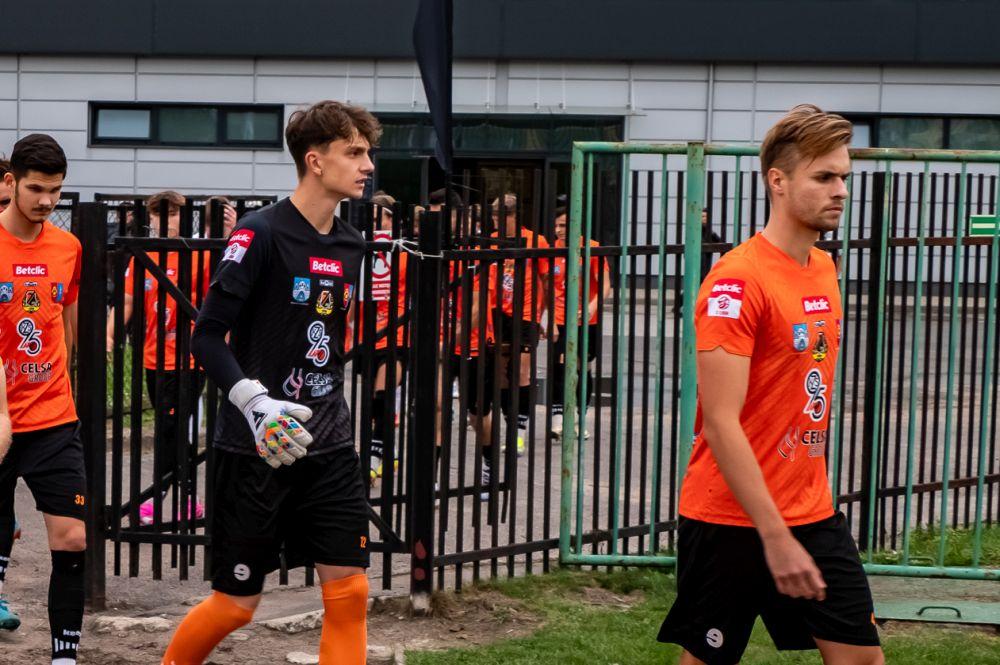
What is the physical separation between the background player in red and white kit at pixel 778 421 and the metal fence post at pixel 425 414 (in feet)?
7.96

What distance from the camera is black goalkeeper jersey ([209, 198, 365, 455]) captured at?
14.7ft

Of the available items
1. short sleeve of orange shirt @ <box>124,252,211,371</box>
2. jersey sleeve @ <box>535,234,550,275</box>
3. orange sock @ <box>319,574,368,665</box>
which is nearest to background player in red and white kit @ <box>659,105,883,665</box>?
orange sock @ <box>319,574,368,665</box>

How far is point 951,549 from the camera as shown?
7527 millimetres

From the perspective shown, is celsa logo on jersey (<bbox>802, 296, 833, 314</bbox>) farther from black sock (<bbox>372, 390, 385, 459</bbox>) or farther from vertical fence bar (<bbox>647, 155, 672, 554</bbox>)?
black sock (<bbox>372, 390, 385, 459</bbox>)

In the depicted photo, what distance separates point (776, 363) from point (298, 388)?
1.54 m

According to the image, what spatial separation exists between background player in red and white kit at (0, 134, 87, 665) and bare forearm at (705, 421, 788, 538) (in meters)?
2.74

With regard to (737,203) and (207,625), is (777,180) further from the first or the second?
(737,203)

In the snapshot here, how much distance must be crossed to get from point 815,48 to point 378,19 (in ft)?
24.5

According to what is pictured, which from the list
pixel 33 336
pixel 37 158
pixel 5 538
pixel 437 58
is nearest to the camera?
pixel 37 158

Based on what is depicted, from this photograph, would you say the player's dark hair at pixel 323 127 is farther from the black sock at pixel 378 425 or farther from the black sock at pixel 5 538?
the black sock at pixel 378 425

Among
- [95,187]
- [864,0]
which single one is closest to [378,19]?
[95,187]

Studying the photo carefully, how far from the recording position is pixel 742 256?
3818 mm

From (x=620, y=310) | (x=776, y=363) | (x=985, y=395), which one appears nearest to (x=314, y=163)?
(x=776, y=363)

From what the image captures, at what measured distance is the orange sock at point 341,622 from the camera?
15.1 feet
